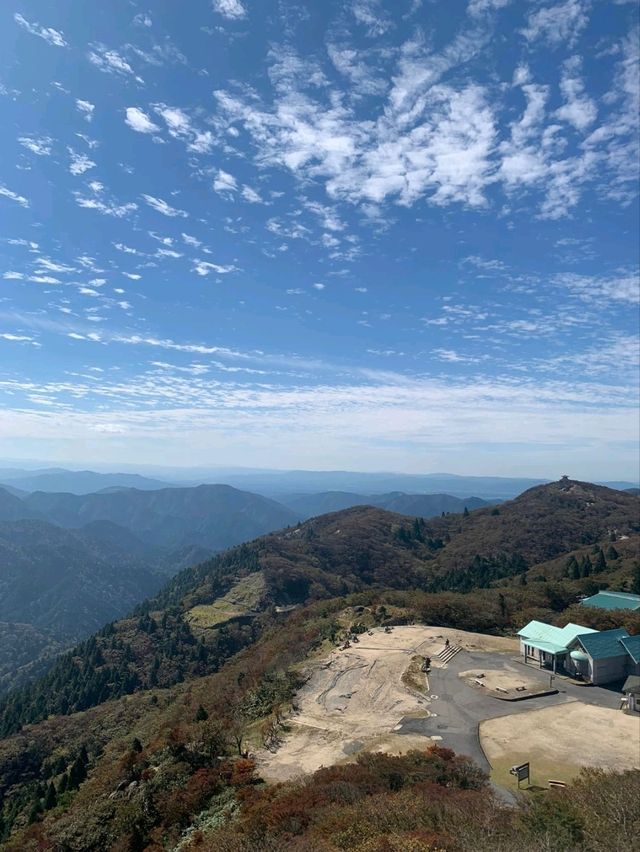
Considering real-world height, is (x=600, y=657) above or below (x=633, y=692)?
above

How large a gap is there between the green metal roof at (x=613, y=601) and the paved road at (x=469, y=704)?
24.5m

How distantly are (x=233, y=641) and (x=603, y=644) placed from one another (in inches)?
2985

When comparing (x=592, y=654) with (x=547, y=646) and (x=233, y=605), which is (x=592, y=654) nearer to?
(x=547, y=646)

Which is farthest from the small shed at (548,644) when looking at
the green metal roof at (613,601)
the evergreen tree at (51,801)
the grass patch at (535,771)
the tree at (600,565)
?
the tree at (600,565)

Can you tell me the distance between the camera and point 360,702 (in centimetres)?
3566

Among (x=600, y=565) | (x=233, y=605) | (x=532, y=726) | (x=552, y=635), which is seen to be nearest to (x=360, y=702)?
(x=532, y=726)

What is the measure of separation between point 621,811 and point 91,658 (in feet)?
346

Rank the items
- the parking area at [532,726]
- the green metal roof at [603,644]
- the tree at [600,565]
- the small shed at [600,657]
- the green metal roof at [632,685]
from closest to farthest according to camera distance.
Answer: the parking area at [532,726] < the green metal roof at [632,685] < the small shed at [600,657] < the green metal roof at [603,644] < the tree at [600,565]

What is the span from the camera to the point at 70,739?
2566 inches

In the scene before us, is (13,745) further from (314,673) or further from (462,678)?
(462,678)

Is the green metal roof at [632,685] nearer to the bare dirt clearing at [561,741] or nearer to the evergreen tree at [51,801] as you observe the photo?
the bare dirt clearing at [561,741]

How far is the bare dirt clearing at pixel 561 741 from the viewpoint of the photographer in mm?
25266

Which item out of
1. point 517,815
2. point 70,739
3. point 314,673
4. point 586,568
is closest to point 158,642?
point 70,739

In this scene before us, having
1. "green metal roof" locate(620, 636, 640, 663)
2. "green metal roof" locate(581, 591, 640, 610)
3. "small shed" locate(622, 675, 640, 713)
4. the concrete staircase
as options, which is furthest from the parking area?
"green metal roof" locate(581, 591, 640, 610)
